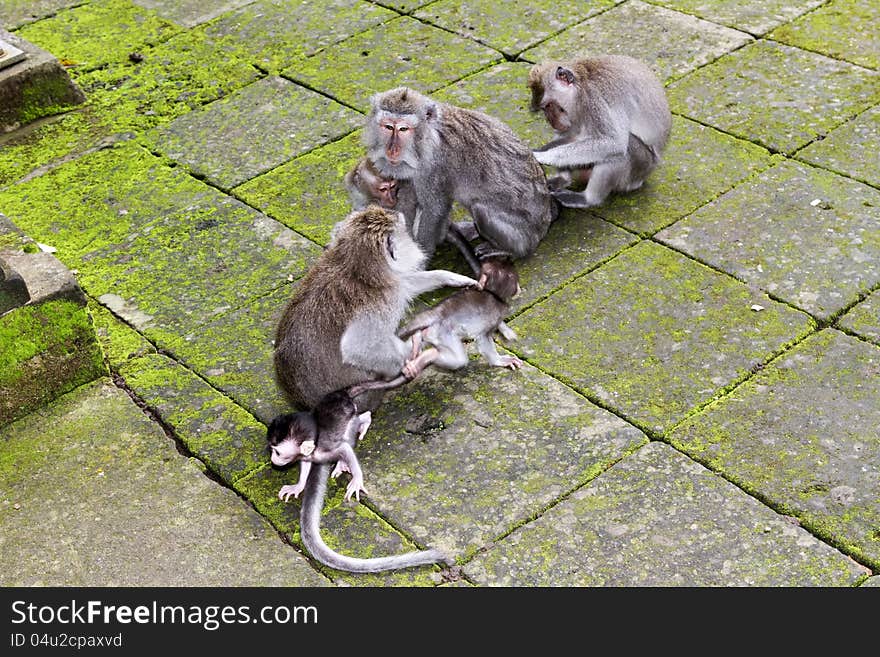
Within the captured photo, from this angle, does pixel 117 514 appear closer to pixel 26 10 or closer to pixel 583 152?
pixel 583 152

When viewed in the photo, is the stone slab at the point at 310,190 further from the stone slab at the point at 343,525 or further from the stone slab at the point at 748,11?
the stone slab at the point at 748,11

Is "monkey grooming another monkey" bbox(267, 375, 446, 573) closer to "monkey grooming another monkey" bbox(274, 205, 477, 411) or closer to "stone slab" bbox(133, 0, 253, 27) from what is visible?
"monkey grooming another monkey" bbox(274, 205, 477, 411)

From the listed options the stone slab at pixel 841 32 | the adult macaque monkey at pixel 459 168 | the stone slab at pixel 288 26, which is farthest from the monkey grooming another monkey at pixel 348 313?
the stone slab at pixel 841 32

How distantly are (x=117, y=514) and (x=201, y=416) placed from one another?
664 mm

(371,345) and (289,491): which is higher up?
(371,345)

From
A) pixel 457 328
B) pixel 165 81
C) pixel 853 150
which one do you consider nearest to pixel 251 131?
pixel 165 81

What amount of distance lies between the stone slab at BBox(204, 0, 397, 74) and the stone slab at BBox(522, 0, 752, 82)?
1.44 meters

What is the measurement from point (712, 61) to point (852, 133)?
3.91 feet

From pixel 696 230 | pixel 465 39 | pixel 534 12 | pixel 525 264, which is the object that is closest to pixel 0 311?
pixel 525 264

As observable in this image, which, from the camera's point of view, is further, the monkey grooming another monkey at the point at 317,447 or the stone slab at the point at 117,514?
the monkey grooming another monkey at the point at 317,447

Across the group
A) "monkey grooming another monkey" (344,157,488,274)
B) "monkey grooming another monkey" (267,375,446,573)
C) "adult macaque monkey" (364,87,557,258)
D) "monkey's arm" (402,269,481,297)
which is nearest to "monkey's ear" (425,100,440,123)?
"adult macaque monkey" (364,87,557,258)

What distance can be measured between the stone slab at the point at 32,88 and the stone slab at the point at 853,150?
4784mm

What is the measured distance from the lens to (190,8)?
9195mm

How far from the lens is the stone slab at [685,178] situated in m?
6.55
